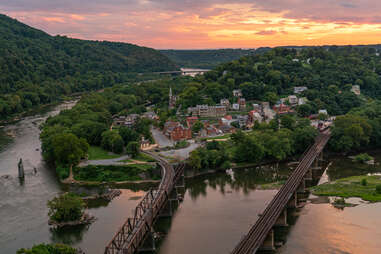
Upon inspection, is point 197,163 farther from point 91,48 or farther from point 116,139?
point 91,48

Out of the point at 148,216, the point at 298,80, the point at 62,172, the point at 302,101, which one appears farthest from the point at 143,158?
the point at 298,80

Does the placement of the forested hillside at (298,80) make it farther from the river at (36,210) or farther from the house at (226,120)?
the river at (36,210)

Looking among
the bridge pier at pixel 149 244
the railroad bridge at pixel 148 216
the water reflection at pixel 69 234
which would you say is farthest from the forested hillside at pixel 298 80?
the bridge pier at pixel 149 244

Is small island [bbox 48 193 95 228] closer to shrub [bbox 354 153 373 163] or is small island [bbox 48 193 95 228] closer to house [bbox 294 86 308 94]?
shrub [bbox 354 153 373 163]

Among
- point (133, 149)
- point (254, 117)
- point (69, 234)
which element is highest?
point (254, 117)

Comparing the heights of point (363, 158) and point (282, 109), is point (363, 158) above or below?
below

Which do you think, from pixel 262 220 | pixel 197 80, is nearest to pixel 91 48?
pixel 197 80

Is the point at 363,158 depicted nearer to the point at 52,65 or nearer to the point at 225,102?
the point at 225,102
